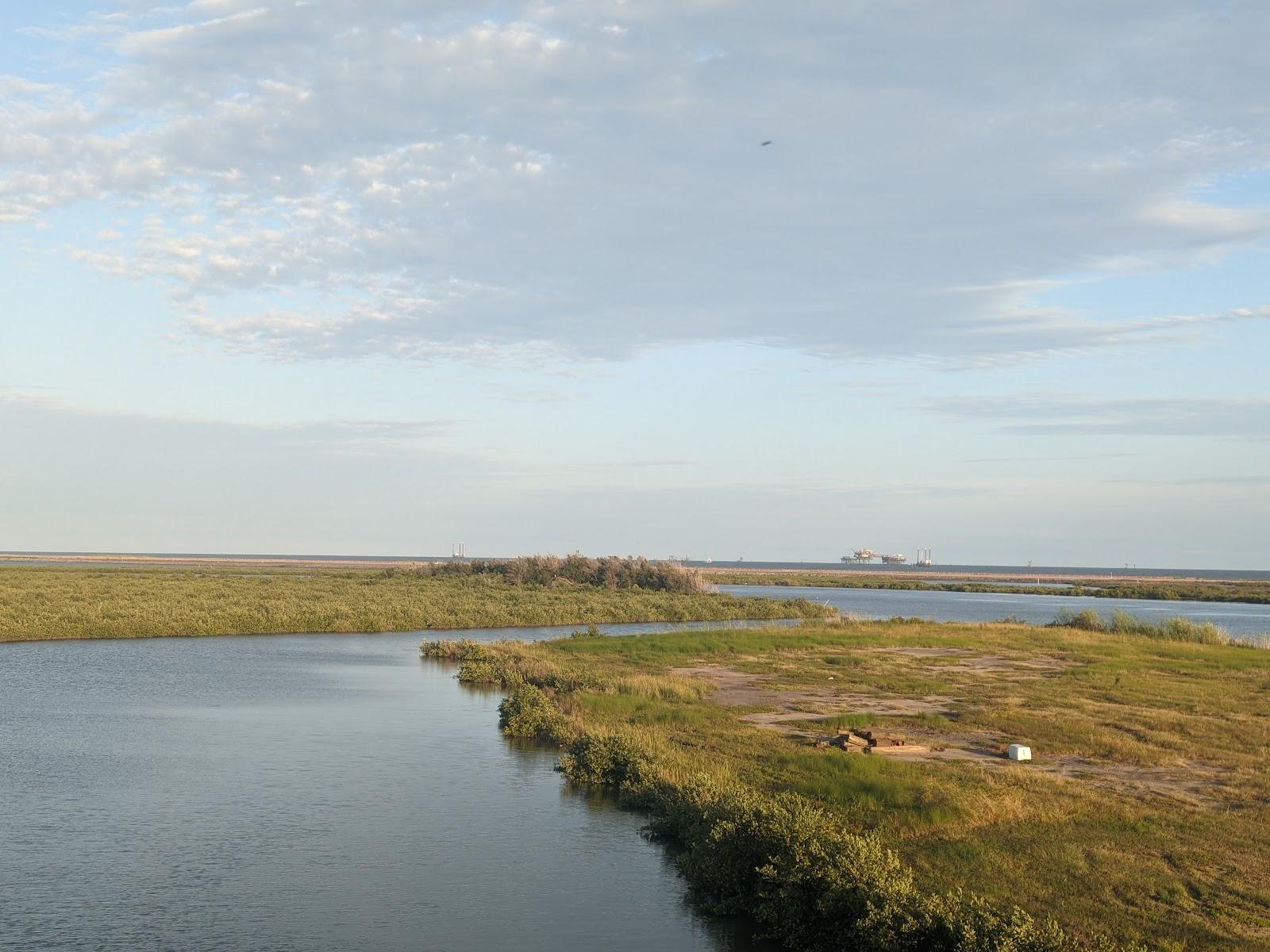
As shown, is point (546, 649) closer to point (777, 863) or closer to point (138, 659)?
point (138, 659)

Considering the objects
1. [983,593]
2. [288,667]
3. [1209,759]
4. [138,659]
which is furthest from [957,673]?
[983,593]

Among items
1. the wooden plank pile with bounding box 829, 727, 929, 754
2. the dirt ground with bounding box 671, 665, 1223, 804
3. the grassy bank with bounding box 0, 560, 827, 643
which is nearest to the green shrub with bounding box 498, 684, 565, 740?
the dirt ground with bounding box 671, 665, 1223, 804

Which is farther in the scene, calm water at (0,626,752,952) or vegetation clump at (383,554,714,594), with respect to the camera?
vegetation clump at (383,554,714,594)

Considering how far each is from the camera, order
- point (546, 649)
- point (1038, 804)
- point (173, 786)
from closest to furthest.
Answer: point (1038, 804) < point (173, 786) < point (546, 649)

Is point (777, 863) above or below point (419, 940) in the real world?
above

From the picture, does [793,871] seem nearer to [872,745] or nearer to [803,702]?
[872,745]

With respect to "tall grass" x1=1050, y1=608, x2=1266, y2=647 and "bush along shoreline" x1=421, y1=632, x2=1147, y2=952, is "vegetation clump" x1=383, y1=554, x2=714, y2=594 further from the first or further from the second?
"bush along shoreline" x1=421, y1=632, x2=1147, y2=952

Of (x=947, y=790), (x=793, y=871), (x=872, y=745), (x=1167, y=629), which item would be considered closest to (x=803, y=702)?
(x=872, y=745)

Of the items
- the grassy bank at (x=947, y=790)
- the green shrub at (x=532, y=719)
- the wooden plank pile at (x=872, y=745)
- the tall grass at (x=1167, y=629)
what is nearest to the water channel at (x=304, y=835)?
the green shrub at (x=532, y=719)
